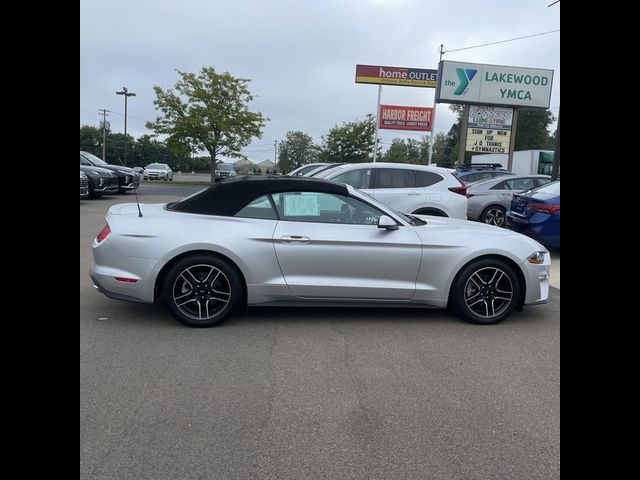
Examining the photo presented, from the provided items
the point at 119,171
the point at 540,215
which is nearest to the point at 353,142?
the point at 119,171

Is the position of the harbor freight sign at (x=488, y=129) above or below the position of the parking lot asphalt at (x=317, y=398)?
above

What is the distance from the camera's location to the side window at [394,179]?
8922 mm

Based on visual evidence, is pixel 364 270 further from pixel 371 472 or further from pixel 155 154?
pixel 155 154

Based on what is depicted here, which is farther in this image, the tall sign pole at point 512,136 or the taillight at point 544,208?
the tall sign pole at point 512,136

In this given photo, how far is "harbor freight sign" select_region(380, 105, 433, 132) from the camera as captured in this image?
31.3m

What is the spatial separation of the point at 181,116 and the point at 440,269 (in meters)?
29.5

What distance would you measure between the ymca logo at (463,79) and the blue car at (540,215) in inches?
663

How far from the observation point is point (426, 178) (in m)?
9.02

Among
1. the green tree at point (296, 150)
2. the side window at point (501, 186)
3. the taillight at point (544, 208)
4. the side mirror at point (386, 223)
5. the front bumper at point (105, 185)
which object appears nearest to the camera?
the side mirror at point (386, 223)

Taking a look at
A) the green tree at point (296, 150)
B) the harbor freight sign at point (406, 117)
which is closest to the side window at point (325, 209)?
the harbor freight sign at point (406, 117)

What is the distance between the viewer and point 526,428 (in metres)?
2.92

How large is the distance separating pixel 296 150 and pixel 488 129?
1620 inches

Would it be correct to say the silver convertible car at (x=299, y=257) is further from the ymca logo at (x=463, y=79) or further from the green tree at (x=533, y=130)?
the green tree at (x=533, y=130)
